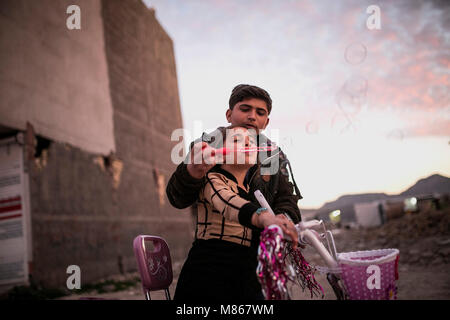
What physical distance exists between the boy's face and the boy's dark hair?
20mm

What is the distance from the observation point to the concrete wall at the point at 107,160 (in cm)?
734

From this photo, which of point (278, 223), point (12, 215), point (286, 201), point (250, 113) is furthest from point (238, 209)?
point (12, 215)

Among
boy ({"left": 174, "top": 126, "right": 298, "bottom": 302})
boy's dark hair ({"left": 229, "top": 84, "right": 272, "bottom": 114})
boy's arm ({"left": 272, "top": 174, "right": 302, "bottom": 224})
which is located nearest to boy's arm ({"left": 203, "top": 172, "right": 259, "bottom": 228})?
boy ({"left": 174, "top": 126, "right": 298, "bottom": 302})

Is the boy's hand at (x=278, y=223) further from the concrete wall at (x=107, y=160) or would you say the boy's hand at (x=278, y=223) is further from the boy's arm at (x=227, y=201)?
the concrete wall at (x=107, y=160)

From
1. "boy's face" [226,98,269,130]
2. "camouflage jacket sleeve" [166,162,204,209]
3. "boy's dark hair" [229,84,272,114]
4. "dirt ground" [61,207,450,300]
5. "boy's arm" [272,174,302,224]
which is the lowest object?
"dirt ground" [61,207,450,300]

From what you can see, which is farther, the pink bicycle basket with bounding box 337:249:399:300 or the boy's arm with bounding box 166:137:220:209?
the boy's arm with bounding box 166:137:220:209

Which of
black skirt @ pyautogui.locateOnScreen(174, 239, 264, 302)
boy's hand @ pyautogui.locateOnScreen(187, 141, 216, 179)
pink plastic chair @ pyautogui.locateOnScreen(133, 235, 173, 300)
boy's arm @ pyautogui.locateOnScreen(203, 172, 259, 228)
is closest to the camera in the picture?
boy's arm @ pyautogui.locateOnScreen(203, 172, 259, 228)

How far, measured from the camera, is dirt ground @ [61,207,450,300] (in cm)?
488

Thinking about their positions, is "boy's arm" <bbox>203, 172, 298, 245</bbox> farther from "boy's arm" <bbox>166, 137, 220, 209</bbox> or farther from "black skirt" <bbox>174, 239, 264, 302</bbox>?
"black skirt" <bbox>174, 239, 264, 302</bbox>

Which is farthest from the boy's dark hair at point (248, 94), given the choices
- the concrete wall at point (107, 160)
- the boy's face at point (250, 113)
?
the concrete wall at point (107, 160)

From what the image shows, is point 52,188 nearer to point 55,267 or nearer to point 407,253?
point 55,267

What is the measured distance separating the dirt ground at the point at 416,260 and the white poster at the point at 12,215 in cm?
119
